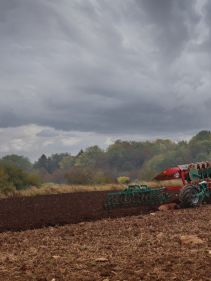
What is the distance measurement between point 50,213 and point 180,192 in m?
4.67

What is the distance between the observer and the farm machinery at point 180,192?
17.5m

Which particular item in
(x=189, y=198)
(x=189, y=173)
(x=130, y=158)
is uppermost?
(x=130, y=158)

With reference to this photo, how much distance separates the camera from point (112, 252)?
869 centimetres

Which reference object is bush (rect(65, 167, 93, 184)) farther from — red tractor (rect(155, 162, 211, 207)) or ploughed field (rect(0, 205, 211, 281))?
ploughed field (rect(0, 205, 211, 281))

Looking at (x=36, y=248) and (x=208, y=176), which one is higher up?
(x=208, y=176)

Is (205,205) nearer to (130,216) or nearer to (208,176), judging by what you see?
(208,176)

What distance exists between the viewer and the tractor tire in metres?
17.3

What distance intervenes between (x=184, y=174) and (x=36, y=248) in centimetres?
1080

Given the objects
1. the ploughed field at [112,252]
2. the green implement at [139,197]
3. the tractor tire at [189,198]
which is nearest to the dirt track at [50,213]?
the green implement at [139,197]

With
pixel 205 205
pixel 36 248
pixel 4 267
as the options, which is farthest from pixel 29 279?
pixel 205 205

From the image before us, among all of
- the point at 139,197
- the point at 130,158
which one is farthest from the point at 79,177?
the point at 130,158

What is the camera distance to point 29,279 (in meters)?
6.93

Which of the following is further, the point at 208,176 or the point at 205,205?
the point at 208,176

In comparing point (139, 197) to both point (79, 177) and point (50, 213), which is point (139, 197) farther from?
point (79, 177)
